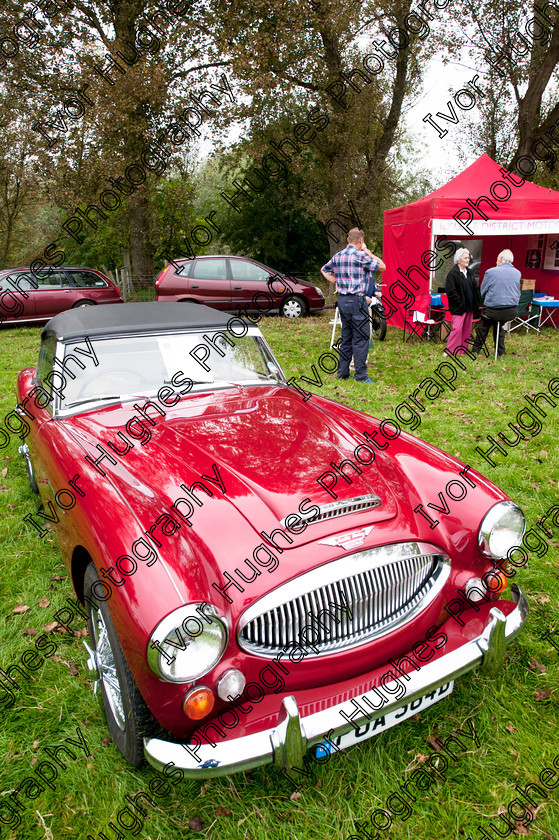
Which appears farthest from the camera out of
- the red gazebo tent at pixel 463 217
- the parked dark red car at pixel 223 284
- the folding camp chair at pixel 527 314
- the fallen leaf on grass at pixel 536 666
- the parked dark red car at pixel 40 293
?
the parked dark red car at pixel 40 293

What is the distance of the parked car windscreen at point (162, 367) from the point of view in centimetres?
338

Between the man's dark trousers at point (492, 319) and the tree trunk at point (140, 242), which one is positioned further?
the tree trunk at point (140, 242)

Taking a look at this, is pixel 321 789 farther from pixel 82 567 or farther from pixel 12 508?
pixel 12 508

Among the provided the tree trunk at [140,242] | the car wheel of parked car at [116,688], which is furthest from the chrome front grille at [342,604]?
the tree trunk at [140,242]

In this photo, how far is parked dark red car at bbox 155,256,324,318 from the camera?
42.2 feet

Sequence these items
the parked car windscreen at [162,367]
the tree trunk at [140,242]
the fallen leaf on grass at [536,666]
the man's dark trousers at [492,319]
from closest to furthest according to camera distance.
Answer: the fallen leaf on grass at [536,666], the parked car windscreen at [162,367], the man's dark trousers at [492,319], the tree trunk at [140,242]

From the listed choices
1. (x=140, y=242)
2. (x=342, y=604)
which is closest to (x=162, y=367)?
(x=342, y=604)

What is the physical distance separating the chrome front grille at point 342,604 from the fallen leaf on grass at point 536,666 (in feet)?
2.78

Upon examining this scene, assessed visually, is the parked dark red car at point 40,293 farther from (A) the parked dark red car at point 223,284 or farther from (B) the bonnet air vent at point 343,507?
(B) the bonnet air vent at point 343,507

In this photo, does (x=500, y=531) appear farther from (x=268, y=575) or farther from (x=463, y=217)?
(x=463, y=217)

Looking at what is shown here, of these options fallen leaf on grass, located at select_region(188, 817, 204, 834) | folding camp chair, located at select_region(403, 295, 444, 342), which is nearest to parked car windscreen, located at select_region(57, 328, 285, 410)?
fallen leaf on grass, located at select_region(188, 817, 204, 834)

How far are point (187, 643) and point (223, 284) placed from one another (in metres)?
11.8

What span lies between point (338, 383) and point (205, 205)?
23.1 meters

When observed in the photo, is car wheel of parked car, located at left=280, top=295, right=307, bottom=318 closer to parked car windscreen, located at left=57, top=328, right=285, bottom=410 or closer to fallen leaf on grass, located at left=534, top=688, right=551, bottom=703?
parked car windscreen, located at left=57, top=328, right=285, bottom=410
